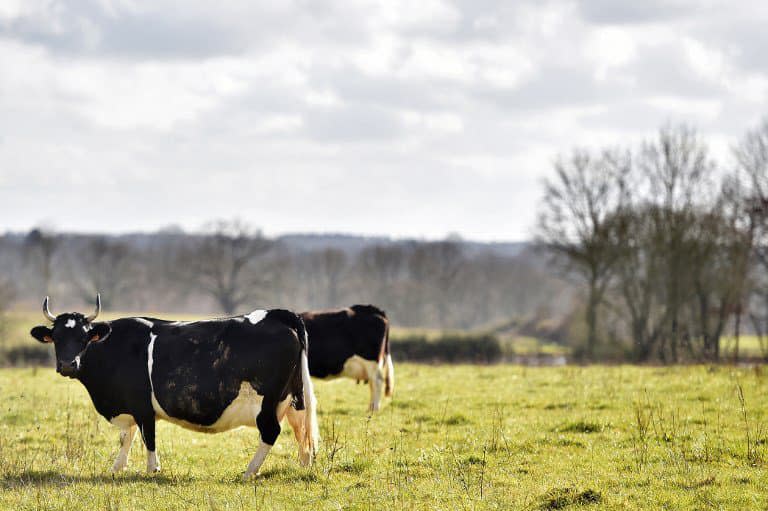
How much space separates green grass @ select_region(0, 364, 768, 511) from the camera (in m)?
8.66

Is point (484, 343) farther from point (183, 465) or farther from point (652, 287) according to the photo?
point (183, 465)

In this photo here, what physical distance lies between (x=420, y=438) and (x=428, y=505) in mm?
4102

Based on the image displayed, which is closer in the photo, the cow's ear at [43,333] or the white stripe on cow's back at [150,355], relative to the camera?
the white stripe on cow's back at [150,355]

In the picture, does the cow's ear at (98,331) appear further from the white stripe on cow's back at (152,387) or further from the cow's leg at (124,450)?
the cow's leg at (124,450)

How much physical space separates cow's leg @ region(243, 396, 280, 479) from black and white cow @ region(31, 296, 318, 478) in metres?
0.01

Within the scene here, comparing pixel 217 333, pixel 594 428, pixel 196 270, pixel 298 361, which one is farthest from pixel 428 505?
pixel 196 270

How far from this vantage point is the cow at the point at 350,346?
55.6ft

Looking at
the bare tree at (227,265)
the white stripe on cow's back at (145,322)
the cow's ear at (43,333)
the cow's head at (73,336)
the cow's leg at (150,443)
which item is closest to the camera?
the cow's leg at (150,443)

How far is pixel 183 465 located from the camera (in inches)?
440

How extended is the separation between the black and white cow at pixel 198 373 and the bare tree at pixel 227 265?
249 feet

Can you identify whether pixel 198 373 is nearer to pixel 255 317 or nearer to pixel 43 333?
pixel 255 317

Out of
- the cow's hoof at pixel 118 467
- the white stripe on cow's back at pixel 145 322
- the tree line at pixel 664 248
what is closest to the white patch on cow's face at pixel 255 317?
the white stripe on cow's back at pixel 145 322

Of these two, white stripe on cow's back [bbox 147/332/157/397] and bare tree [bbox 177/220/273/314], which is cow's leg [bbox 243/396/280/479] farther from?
bare tree [bbox 177/220/273/314]

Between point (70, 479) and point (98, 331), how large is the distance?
2.15 m
